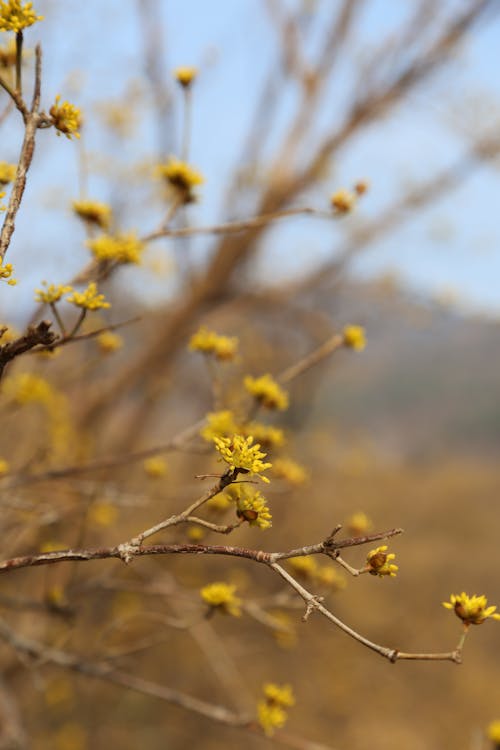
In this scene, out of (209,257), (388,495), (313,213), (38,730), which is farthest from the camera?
(388,495)

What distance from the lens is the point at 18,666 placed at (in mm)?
3611

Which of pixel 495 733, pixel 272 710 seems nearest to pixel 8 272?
pixel 272 710

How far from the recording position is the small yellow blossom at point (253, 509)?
0.87 m

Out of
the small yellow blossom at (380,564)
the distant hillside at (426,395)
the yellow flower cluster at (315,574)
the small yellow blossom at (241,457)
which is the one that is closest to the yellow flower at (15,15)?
the small yellow blossom at (241,457)

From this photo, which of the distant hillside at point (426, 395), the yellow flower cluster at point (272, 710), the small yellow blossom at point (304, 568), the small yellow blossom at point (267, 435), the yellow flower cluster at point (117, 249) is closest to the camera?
the yellow flower cluster at point (272, 710)

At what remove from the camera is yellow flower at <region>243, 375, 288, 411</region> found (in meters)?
1.62

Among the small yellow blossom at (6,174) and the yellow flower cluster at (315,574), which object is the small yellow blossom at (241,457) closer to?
the small yellow blossom at (6,174)

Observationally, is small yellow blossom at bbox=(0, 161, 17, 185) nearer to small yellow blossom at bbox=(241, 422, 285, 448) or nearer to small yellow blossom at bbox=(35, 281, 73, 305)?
small yellow blossom at bbox=(35, 281, 73, 305)

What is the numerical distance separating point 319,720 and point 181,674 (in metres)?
1.37

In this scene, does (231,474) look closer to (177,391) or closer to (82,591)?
(82,591)

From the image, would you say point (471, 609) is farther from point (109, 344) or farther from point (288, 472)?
point (109, 344)

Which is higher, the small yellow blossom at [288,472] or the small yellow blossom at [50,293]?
the small yellow blossom at [288,472]

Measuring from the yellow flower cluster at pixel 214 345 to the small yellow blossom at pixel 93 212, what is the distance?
1.25 feet

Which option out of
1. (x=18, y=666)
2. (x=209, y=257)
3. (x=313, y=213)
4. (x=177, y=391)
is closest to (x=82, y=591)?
(x=313, y=213)
